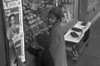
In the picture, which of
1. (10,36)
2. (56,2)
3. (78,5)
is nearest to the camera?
(10,36)

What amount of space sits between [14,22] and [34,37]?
135 centimetres

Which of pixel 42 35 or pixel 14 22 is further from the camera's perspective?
pixel 42 35

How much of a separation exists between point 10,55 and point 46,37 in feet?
4.70

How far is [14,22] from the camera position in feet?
5.47

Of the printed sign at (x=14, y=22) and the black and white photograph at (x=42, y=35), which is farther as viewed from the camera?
the printed sign at (x=14, y=22)

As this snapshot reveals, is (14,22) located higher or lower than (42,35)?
higher

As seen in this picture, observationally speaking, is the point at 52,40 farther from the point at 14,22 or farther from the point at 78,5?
the point at 78,5

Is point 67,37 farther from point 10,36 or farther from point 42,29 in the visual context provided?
point 10,36

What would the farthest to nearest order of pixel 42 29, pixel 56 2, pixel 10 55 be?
pixel 56 2 < pixel 42 29 < pixel 10 55

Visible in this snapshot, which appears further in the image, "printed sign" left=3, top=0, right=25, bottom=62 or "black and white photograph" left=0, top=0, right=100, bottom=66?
"printed sign" left=3, top=0, right=25, bottom=62

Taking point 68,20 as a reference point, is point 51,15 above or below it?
above

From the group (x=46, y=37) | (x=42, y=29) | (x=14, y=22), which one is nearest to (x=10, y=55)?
(x=14, y=22)

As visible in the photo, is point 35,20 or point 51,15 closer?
point 51,15

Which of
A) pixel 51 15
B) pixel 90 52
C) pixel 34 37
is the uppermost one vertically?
pixel 51 15
